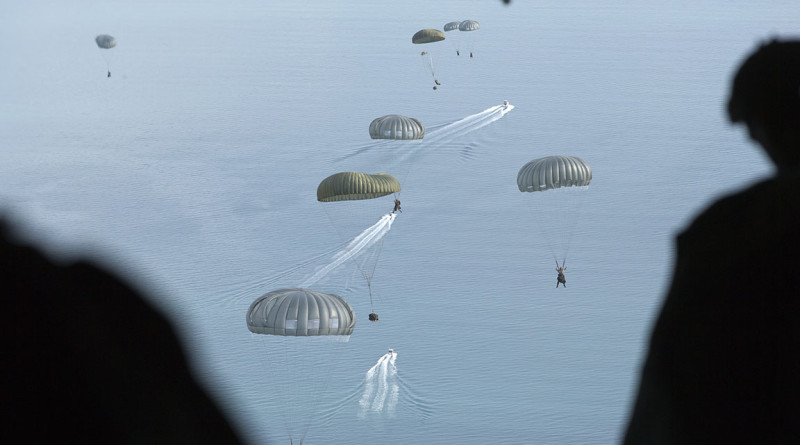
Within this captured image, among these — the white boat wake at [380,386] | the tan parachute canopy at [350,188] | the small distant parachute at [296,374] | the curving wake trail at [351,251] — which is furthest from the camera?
the curving wake trail at [351,251]

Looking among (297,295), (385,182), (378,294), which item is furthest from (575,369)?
(297,295)

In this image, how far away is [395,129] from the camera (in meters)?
86.1

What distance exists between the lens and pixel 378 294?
16450 centimetres

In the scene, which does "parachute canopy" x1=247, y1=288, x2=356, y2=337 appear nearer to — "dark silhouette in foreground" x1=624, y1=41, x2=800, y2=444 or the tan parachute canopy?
the tan parachute canopy

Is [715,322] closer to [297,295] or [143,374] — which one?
[143,374]

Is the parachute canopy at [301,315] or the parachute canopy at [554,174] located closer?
the parachute canopy at [301,315]

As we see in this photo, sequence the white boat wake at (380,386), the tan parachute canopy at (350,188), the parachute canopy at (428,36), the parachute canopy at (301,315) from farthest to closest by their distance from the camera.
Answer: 1. the white boat wake at (380,386)
2. the parachute canopy at (428,36)
3. the tan parachute canopy at (350,188)
4. the parachute canopy at (301,315)

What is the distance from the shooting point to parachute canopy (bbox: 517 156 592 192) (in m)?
68.2

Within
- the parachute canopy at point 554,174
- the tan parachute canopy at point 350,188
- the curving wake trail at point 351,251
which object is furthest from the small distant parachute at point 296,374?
the parachute canopy at point 554,174

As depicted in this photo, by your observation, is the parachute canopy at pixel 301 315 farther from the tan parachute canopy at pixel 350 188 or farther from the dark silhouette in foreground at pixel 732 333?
the dark silhouette in foreground at pixel 732 333

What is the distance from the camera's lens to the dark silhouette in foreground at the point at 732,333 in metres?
2.52

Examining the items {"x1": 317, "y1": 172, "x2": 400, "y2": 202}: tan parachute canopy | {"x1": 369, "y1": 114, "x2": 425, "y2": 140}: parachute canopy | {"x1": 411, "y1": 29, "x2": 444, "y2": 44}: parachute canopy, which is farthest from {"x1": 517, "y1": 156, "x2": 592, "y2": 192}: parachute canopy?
{"x1": 411, "y1": 29, "x2": 444, "y2": 44}: parachute canopy

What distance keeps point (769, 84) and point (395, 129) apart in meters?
83.3

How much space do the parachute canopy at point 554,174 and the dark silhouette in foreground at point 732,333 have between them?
65234 mm
